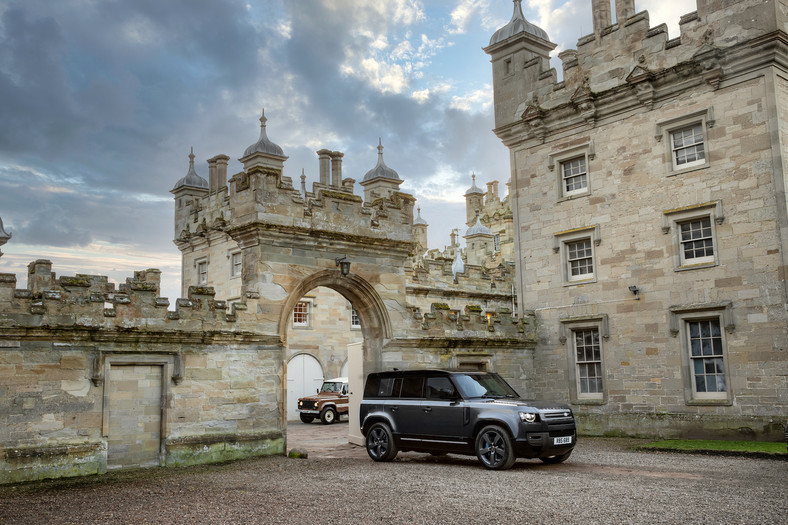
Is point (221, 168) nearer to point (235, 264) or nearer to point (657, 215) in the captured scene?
point (235, 264)

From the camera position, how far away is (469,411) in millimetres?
12602

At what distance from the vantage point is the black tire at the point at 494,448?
39.1 feet

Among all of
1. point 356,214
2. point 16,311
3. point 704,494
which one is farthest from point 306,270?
point 704,494

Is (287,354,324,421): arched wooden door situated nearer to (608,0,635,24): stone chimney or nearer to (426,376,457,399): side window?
(426,376,457,399): side window

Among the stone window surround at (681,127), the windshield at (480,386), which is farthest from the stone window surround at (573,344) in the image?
the windshield at (480,386)

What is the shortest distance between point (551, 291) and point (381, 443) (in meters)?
8.51

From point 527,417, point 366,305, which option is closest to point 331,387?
point 366,305

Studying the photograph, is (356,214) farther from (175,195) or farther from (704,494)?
(175,195)

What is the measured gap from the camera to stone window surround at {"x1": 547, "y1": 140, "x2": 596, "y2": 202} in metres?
19.7

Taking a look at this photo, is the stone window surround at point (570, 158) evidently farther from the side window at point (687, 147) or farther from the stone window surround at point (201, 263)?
the stone window surround at point (201, 263)

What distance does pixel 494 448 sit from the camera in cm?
1215

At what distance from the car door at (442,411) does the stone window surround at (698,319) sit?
7238 mm

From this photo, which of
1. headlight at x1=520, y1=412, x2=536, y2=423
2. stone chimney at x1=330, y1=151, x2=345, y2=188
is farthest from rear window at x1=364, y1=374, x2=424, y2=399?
stone chimney at x1=330, y1=151, x2=345, y2=188

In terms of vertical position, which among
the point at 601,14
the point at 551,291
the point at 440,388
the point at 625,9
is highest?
the point at 601,14
